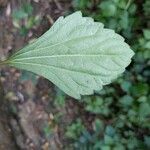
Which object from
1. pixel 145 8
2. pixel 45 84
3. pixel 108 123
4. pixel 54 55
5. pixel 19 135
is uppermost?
pixel 145 8

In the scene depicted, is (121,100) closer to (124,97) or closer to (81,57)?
(124,97)

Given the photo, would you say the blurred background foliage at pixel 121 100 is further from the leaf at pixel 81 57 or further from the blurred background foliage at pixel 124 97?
the leaf at pixel 81 57

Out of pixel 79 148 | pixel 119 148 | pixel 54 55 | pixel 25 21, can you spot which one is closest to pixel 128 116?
pixel 119 148

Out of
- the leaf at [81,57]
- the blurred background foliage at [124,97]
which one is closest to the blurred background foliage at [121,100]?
the blurred background foliage at [124,97]

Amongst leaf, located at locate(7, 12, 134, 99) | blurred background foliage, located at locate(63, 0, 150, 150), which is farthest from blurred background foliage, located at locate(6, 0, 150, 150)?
leaf, located at locate(7, 12, 134, 99)

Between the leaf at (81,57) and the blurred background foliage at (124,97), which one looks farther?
the blurred background foliage at (124,97)

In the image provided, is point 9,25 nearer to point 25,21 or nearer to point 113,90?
point 25,21
